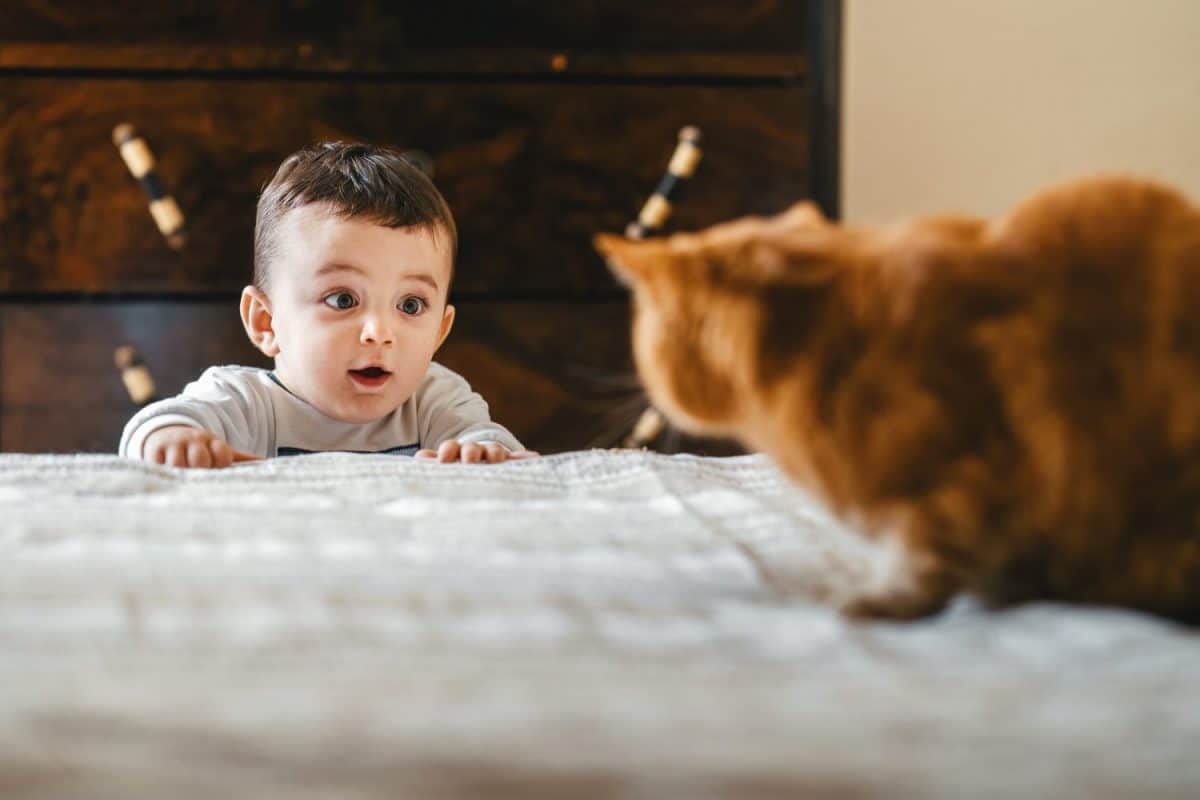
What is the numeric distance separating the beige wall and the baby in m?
0.95

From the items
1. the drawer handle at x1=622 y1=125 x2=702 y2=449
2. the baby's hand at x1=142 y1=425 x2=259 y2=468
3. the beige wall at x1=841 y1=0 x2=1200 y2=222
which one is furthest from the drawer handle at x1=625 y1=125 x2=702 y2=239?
the baby's hand at x1=142 y1=425 x2=259 y2=468

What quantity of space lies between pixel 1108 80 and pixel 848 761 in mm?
2020

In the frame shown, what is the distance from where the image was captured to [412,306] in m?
1.30

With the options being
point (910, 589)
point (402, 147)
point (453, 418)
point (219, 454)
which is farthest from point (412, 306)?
point (910, 589)

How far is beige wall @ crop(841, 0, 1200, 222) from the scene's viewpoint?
2025 millimetres

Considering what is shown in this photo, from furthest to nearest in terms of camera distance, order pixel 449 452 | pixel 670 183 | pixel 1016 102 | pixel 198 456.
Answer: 1. pixel 1016 102
2. pixel 670 183
3. pixel 449 452
4. pixel 198 456

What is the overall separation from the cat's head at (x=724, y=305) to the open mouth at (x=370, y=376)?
0.73m

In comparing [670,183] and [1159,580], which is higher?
[670,183]

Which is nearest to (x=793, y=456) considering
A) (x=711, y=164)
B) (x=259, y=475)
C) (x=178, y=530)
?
(x=178, y=530)

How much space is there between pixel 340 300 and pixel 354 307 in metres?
0.02

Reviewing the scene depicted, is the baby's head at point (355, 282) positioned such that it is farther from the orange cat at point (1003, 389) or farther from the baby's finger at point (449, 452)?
the orange cat at point (1003, 389)

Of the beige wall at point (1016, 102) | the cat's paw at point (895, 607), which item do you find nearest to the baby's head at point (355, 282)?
the cat's paw at point (895, 607)

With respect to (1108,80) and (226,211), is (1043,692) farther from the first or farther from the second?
(1108,80)

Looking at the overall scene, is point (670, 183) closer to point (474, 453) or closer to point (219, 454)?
point (474, 453)
